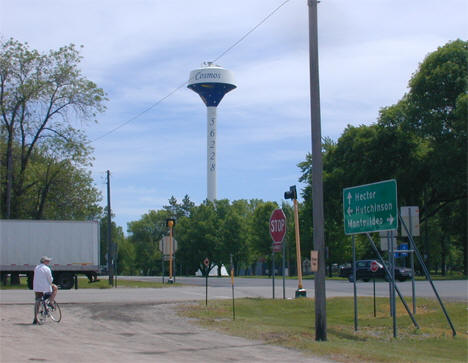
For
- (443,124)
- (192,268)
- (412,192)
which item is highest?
(443,124)

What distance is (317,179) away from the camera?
1361 centimetres

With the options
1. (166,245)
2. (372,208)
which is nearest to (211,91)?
(166,245)

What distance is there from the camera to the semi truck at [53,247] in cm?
3394

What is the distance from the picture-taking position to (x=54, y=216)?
47.7 meters

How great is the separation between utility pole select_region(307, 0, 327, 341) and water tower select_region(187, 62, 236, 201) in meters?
86.3

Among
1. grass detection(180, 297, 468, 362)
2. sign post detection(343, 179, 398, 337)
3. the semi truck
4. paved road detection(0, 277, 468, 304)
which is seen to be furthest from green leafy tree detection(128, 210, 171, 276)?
sign post detection(343, 179, 398, 337)

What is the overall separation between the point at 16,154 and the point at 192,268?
6636 cm

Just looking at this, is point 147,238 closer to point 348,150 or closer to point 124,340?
point 348,150

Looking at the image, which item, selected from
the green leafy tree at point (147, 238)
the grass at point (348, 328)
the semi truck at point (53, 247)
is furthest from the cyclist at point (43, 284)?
the green leafy tree at point (147, 238)

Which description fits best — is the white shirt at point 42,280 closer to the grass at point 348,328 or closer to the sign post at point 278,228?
the grass at point 348,328

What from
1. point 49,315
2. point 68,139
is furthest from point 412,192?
point 49,315

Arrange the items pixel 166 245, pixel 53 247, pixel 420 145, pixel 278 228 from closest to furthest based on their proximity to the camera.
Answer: pixel 278 228
pixel 53 247
pixel 166 245
pixel 420 145

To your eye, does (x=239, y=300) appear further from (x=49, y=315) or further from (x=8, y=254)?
(x=8, y=254)

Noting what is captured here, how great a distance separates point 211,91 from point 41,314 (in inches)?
3565
